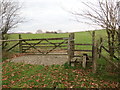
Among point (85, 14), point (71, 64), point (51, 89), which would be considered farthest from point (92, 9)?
point (51, 89)

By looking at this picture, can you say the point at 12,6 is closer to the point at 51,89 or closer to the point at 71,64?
the point at 71,64

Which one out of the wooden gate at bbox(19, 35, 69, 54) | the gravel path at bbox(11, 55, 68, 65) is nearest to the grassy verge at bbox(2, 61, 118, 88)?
the gravel path at bbox(11, 55, 68, 65)

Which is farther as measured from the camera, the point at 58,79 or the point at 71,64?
the point at 71,64

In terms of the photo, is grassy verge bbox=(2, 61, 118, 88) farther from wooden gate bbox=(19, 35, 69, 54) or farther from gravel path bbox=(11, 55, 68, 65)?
wooden gate bbox=(19, 35, 69, 54)

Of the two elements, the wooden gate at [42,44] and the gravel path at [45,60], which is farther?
the wooden gate at [42,44]

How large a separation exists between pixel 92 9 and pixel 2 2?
12417 millimetres

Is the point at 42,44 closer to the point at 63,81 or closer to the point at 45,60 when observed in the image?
the point at 45,60

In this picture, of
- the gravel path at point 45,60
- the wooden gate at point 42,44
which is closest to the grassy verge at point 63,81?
the gravel path at point 45,60

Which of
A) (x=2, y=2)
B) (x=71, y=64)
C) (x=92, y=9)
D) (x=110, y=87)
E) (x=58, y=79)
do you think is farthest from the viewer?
(x=2, y=2)

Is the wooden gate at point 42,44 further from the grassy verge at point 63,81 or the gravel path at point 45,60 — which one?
the grassy verge at point 63,81

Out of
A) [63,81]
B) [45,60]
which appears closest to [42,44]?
[45,60]

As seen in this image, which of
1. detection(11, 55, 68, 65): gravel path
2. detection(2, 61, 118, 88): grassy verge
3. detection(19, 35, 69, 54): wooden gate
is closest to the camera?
detection(2, 61, 118, 88): grassy verge

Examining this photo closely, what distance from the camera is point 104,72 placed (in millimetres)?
6215

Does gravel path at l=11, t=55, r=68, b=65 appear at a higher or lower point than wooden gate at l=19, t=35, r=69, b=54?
lower
